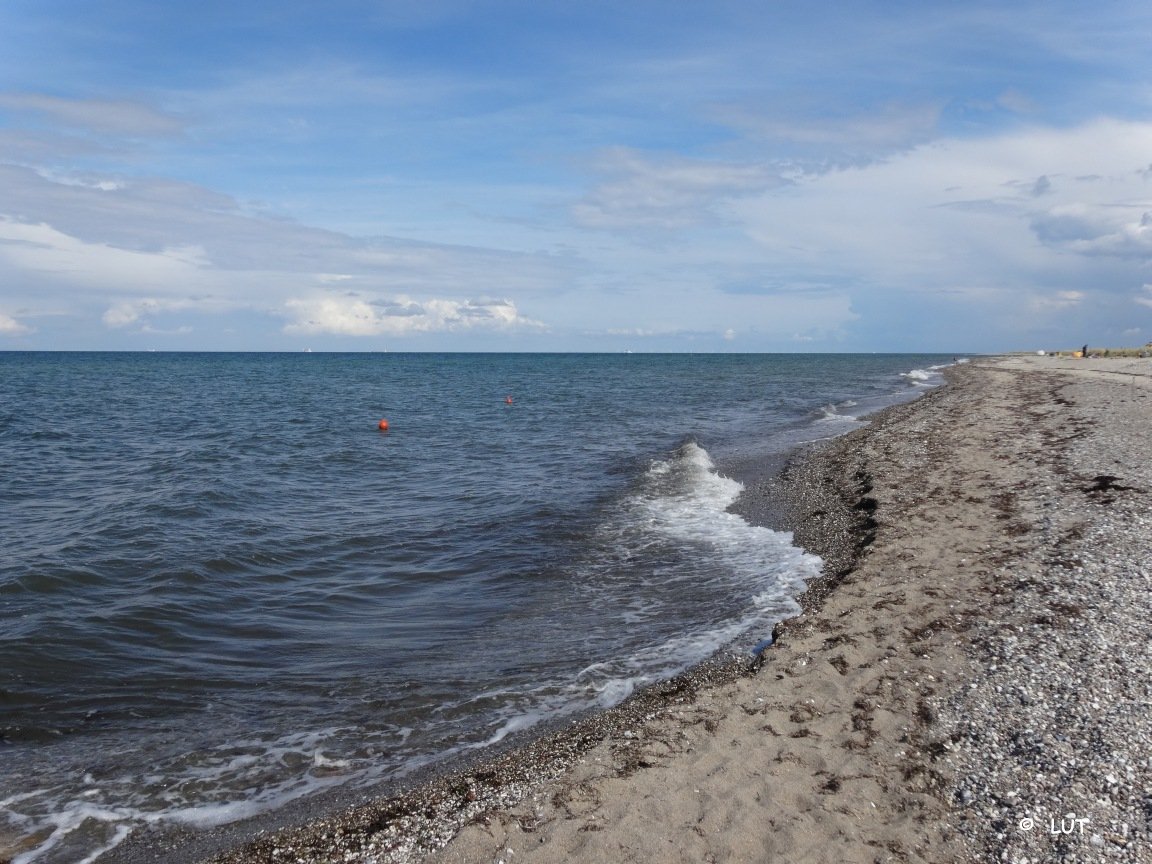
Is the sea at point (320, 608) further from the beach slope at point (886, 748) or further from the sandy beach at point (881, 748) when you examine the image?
the beach slope at point (886, 748)

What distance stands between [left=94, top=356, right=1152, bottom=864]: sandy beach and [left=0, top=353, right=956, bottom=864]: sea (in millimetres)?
936

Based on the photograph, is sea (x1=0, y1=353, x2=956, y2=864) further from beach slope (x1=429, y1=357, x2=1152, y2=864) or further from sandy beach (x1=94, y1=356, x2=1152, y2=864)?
beach slope (x1=429, y1=357, x2=1152, y2=864)

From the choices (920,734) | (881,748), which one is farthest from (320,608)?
(920,734)

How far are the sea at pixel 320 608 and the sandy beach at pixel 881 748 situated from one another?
0.94 m

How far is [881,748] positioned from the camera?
20.9ft

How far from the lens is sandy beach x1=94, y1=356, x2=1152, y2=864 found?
17.6ft

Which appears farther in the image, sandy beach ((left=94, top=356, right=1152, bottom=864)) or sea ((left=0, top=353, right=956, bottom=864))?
sea ((left=0, top=353, right=956, bottom=864))

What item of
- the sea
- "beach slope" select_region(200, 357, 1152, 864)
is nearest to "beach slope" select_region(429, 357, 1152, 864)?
"beach slope" select_region(200, 357, 1152, 864)

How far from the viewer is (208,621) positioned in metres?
11.3

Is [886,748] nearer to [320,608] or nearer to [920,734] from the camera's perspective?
[920,734]

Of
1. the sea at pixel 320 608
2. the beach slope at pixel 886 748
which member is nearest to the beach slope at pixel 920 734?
the beach slope at pixel 886 748

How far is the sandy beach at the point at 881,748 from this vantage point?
536 centimetres

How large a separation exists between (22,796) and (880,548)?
11.7 metres

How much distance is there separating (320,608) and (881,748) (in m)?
8.89
